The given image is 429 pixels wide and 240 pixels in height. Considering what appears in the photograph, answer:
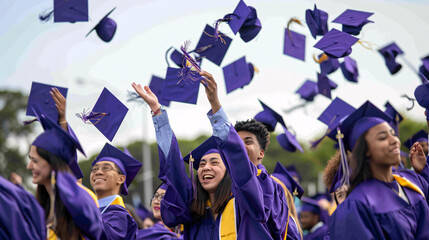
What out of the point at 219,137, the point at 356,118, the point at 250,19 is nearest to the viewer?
the point at 356,118

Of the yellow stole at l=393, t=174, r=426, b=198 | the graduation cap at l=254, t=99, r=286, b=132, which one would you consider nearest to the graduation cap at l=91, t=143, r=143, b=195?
the graduation cap at l=254, t=99, r=286, b=132

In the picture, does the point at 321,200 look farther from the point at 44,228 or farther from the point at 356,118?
the point at 44,228

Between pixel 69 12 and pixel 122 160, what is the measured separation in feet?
5.01

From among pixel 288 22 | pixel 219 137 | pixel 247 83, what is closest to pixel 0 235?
pixel 219 137

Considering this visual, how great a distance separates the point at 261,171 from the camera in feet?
15.9

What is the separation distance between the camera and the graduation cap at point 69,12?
5.80 meters

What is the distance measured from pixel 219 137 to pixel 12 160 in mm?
30871

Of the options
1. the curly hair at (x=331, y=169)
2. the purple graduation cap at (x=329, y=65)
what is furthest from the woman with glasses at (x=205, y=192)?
A: the purple graduation cap at (x=329, y=65)

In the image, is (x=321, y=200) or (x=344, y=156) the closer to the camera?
(x=344, y=156)

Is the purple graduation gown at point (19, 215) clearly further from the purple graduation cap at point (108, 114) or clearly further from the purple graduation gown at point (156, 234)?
the purple graduation gown at point (156, 234)

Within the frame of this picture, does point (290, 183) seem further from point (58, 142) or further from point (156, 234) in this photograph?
point (58, 142)

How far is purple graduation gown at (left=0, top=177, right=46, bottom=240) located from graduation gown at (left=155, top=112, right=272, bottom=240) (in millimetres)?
1373

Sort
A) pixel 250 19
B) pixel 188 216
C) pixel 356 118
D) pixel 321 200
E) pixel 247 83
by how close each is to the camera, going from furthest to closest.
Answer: pixel 321 200
pixel 247 83
pixel 250 19
pixel 188 216
pixel 356 118

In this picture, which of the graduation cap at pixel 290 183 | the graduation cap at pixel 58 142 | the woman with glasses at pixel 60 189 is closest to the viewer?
the woman with glasses at pixel 60 189
